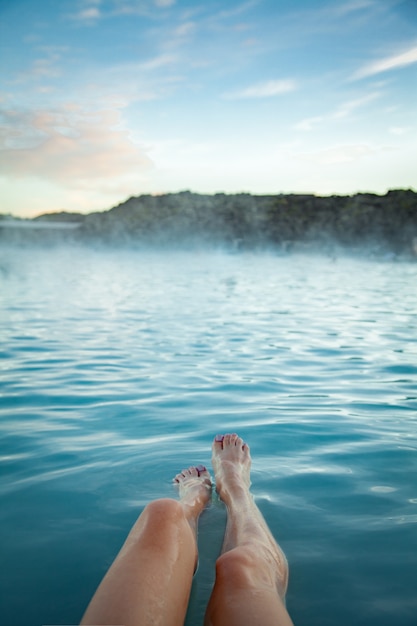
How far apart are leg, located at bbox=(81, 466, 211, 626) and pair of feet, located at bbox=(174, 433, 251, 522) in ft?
1.60

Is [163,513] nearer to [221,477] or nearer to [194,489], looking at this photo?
[194,489]

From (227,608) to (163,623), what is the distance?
15 centimetres

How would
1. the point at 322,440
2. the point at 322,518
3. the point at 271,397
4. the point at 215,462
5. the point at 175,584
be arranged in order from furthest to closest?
the point at 271,397
the point at 322,440
the point at 215,462
the point at 322,518
the point at 175,584

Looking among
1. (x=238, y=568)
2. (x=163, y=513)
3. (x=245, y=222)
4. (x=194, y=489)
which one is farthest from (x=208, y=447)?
(x=245, y=222)

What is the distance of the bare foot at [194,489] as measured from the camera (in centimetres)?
183

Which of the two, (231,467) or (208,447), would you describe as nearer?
(231,467)

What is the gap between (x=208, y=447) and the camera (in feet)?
9.03

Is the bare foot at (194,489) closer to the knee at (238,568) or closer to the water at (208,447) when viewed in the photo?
the water at (208,447)

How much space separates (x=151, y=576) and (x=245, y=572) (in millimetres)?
240

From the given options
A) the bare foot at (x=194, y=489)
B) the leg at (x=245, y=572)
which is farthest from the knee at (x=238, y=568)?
the bare foot at (x=194, y=489)

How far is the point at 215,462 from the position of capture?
2354mm

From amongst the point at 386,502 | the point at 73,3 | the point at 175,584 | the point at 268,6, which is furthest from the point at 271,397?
the point at 73,3

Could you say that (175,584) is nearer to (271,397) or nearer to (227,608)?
(227,608)

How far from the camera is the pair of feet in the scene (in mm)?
1918
